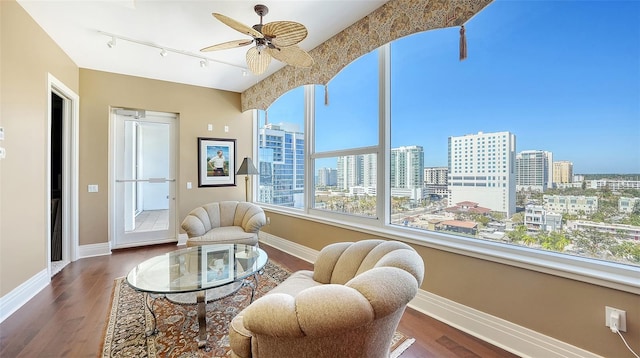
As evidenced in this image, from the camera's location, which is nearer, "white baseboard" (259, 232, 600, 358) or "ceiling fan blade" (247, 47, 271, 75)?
"white baseboard" (259, 232, 600, 358)

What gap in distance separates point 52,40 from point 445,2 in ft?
14.1

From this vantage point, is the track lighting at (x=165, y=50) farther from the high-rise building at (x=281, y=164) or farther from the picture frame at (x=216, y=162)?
the picture frame at (x=216, y=162)

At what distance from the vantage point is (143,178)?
14.9ft

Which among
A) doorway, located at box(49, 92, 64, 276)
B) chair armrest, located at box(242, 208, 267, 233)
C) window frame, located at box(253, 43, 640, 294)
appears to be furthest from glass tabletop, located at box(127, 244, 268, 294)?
doorway, located at box(49, 92, 64, 276)

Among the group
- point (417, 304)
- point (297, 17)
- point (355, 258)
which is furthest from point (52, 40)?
point (417, 304)

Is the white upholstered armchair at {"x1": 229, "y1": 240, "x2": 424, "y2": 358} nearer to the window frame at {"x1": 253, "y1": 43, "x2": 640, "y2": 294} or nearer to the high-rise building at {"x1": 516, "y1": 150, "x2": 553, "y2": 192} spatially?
the window frame at {"x1": 253, "y1": 43, "x2": 640, "y2": 294}

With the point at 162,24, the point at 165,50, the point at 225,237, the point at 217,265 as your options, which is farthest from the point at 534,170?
the point at 165,50

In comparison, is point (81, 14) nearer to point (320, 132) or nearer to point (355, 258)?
point (320, 132)

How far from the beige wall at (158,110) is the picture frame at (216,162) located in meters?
0.09

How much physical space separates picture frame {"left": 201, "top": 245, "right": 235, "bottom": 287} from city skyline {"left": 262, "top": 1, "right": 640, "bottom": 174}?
204cm

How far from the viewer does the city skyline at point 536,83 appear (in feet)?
5.13

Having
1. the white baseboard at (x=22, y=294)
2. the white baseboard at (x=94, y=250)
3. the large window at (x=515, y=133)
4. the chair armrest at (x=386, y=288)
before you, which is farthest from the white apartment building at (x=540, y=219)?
the white baseboard at (x=94, y=250)

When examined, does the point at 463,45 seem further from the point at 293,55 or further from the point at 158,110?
the point at 158,110

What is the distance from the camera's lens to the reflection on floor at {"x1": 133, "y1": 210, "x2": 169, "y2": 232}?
4.54m
